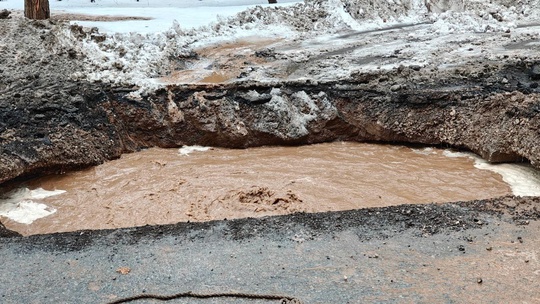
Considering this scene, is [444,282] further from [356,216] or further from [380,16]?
[380,16]

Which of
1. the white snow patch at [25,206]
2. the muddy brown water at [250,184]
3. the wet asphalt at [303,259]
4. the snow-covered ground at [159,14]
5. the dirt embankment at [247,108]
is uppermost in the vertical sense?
the snow-covered ground at [159,14]

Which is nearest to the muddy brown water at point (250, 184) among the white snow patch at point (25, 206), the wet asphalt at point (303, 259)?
the white snow patch at point (25, 206)

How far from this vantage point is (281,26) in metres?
12.9

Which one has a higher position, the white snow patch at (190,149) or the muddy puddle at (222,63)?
the muddy puddle at (222,63)

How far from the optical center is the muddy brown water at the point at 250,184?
6703 millimetres

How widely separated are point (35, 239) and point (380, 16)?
37.1 ft

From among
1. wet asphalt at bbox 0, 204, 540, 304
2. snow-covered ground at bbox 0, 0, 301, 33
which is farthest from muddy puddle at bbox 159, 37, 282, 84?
wet asphalt at bbox 0, 204, 540, 304

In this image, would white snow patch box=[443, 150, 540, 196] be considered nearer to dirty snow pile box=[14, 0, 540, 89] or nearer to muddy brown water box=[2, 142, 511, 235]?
muddy brown water box=[2, 142, 511, 235]

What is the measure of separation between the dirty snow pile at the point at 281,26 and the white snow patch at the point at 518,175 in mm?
4588

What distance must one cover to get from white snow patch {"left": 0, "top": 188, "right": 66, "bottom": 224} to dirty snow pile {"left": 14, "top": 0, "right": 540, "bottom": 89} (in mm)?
2695

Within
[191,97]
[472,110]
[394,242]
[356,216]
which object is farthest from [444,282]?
[191,97]

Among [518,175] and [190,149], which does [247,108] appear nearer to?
[190,149]

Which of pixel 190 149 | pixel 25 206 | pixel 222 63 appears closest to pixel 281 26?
pixel 222 63

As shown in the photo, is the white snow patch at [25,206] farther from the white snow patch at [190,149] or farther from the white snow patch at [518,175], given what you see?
the white snow patch at [518,175]
